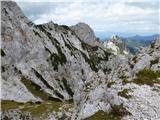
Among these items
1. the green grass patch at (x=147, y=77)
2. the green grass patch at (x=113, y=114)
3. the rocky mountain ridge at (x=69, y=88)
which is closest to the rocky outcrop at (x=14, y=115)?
the rocky mountain ridge at (x=69, y=88)

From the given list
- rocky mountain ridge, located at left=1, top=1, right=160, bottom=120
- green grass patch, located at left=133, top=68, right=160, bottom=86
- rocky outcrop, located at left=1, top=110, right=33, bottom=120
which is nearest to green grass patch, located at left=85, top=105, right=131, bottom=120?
rocky mountain ridge, located at left=1, top=1, right=160, bottom=120

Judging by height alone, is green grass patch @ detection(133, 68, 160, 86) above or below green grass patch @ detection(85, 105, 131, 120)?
above

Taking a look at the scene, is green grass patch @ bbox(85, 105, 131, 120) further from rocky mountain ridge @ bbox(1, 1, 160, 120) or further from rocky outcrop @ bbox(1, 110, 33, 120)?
rocky outcrop @ bbox(1, 110, 33, 120)

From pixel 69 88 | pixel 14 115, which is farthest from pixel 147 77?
pixel 69 88

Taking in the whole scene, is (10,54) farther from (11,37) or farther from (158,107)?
(158,107)

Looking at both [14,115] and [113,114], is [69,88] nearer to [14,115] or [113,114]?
[14,115]

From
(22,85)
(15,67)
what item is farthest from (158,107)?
(15,67)

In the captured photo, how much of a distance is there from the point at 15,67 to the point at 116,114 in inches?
5845

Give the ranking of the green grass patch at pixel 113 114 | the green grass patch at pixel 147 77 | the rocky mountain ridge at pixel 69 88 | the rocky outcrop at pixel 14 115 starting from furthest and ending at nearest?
the rocky outcrop at pixel 14 115 < the green grass patch at pixel 147 77 < the rocky mountain ridge at pixel 69 88 < the green grass patch at pixel 113 114

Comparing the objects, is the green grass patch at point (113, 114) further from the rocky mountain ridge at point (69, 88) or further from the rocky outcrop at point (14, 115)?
the rocky outcrop at point (14, 115)

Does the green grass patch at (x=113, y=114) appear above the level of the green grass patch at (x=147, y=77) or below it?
below

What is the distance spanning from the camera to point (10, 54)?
180875mm

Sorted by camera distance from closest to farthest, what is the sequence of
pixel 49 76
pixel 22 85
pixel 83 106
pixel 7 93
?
pixel 83 106 < pixel 7 93 < pixel 22 85 < pixel 49 76

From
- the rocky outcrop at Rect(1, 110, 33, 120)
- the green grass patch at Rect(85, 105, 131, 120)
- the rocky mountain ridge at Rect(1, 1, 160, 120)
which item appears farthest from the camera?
the rocky outcrop at Rect(1, 110, 33, 120)
